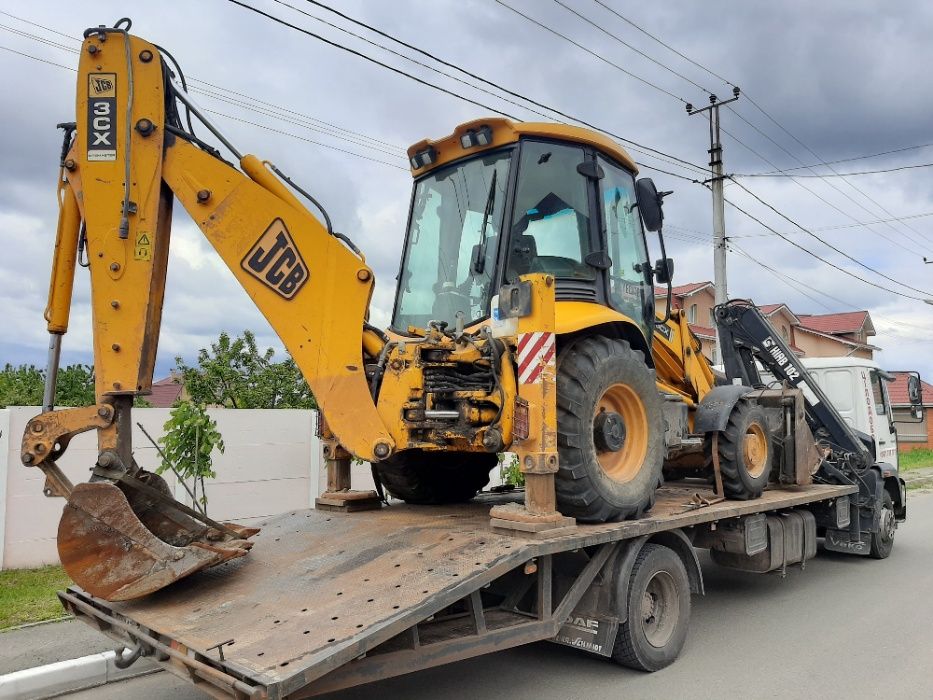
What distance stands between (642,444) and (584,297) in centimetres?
116

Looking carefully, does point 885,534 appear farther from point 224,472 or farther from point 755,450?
Result: point 224,472

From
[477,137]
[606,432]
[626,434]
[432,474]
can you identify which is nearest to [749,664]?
[626,434]

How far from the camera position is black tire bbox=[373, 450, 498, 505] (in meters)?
6.50

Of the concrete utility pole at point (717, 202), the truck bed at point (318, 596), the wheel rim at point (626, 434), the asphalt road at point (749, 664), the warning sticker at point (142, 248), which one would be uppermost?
the concrete utility pole at point (717, 202)

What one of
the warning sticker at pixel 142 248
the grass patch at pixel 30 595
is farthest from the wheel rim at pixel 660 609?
the grass patch at pixel 30 595

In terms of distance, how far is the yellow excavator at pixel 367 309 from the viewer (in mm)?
4277

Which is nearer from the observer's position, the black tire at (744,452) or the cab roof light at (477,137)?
the cab roof light at (477,137)

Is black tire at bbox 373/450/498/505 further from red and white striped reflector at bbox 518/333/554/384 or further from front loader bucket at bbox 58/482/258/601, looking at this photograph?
front loader bucket at bbox 58/482/258/601

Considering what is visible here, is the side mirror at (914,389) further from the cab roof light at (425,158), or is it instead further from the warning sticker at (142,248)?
the warning sticker at (142,248)

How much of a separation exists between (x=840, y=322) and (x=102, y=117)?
48208 mm

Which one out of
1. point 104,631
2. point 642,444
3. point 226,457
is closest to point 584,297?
point 642,444

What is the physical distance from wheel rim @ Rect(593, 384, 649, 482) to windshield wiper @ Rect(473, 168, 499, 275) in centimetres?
129

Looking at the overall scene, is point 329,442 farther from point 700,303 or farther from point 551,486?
point 700,303

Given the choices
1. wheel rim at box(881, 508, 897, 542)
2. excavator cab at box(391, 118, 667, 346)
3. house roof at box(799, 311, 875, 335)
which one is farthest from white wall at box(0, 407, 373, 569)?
house roof at box(799, 311, 875, 335)
